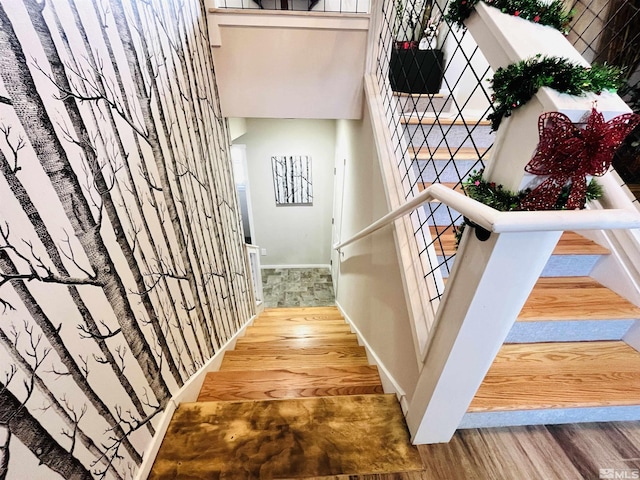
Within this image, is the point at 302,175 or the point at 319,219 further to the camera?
the point at 319,219

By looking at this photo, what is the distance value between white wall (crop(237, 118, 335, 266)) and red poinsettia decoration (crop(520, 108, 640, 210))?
386cm

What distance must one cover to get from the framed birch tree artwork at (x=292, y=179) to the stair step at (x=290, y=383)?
3.28m

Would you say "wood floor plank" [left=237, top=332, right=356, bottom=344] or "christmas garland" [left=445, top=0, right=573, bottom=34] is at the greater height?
"christmas garland" [left=445, top=0, right=573, bottom=34]

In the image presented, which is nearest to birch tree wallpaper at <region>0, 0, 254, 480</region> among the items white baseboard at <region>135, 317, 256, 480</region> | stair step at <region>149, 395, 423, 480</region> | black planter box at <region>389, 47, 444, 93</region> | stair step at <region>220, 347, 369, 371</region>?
white baseboard at <region>135, 317, 256, 480</region>

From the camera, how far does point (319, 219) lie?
4.91 m

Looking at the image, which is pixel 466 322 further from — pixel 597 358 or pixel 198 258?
pixel 198 258

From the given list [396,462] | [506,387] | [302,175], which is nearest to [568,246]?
[506,387]

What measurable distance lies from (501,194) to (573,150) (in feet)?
0.49

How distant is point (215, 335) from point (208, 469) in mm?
851

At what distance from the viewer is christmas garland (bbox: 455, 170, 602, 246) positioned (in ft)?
2.04

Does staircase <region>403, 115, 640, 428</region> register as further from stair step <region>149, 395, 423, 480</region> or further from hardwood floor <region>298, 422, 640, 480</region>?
stair step <region>149, 395, 423, 480</region>

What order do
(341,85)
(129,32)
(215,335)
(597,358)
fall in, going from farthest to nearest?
(341,85) → (215,335) → (597,358) → (129,32)

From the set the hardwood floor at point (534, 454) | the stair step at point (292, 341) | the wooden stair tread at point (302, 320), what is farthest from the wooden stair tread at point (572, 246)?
the wooden stair tread at point (302, 320)

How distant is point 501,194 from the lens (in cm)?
67
